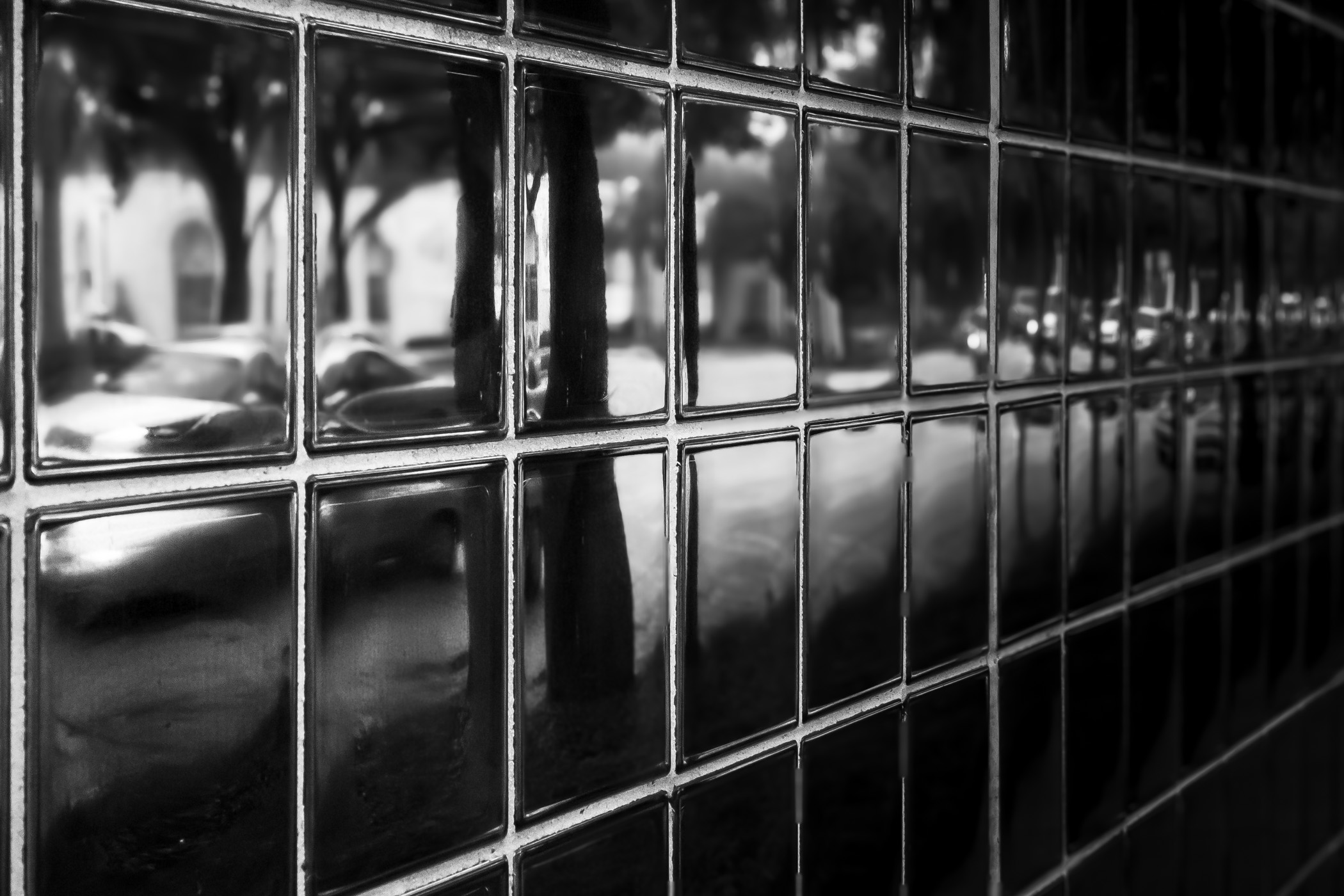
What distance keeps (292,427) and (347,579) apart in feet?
0.27

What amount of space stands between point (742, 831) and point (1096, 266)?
0.69 m

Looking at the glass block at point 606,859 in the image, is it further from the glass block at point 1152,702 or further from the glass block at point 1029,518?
the glass block at point 1152,702

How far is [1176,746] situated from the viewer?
4.52 ft

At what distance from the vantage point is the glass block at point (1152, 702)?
51.0 inches

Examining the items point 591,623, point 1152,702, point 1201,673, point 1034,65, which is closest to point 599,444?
point 591,623

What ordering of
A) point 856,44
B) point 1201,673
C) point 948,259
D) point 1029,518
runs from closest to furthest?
point 856,44 < point 948,259 < point 1029,518 < point 1201,673

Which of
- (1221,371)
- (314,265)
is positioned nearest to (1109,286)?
(1221,371)

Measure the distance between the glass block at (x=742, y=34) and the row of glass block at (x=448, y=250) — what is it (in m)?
0.03

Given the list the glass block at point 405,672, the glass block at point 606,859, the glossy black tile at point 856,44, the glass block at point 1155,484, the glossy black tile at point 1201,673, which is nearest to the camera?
the glass block at point 405,672

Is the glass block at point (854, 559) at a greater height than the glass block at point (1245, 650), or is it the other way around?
the glass block at point (854, 559)

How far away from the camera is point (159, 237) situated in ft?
1.69

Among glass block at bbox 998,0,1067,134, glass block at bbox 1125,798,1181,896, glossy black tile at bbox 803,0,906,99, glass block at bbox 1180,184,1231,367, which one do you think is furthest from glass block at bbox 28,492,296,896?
glass block at bbox 1180,184,1231,367

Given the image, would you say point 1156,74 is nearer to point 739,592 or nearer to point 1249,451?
point 1249,451

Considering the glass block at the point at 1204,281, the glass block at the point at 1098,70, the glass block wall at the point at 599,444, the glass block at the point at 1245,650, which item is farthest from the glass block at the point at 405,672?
the glass block at the point at 1245,650
